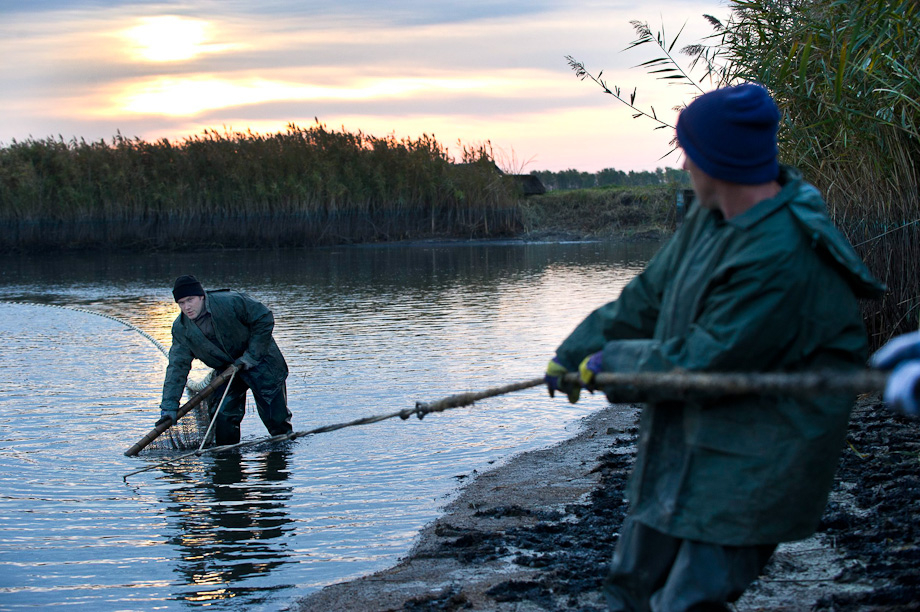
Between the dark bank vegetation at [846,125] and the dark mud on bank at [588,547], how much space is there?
1498 mm

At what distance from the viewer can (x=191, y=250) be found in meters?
33.9

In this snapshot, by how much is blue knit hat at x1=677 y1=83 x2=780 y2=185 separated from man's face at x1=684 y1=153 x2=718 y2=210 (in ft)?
0.06

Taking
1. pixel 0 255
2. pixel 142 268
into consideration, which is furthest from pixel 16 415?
pixel 0 255

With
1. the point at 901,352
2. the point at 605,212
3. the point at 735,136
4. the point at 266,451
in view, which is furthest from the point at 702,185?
the point at 605,212

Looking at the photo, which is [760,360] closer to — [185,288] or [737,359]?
[737,359]

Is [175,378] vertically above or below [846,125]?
below

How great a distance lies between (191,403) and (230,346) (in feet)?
1.93

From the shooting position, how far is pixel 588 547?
4.80 metres

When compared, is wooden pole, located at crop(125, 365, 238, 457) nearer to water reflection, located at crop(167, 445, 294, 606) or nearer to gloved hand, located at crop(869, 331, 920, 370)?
water reflection, located at crop(167, 445, 294, 606)

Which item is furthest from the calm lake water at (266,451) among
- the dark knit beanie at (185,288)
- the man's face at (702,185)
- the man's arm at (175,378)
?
the man's face at (702,185)

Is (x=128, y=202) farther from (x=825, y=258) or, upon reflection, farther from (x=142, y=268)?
(x=825, y=258)

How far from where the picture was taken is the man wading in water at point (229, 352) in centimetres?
753

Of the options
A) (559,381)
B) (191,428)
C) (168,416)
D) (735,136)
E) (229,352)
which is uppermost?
(735,136)

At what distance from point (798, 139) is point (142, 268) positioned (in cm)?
2301
